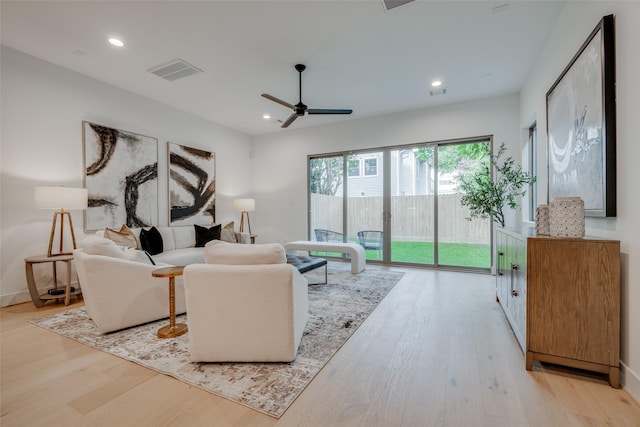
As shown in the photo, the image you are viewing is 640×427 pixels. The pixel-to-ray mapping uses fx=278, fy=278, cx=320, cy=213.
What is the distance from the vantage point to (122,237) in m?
3.76

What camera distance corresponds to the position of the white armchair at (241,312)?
6.15ft

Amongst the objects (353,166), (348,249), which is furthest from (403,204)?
(348,249)

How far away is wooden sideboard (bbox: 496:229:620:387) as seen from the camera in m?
1.68

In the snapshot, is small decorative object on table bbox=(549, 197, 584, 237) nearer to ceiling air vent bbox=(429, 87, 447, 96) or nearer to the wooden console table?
ceiling air vent bbox=(429, 87, 447, 96)

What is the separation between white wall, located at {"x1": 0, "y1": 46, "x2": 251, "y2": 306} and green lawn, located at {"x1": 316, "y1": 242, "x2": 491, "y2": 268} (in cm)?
516

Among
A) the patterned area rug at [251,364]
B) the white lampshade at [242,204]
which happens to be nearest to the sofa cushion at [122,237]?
the patterned area rug at [251,364]

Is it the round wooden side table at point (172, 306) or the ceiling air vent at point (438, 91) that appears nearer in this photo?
the round wooden side table at point (172, 306)

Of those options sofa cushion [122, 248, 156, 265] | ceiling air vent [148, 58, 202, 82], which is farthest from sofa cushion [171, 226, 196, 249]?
ceiling air vent [148, 58, 202, 82]

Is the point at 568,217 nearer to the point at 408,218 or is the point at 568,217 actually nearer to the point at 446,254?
the point at 446,254

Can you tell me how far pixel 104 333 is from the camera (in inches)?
99.0

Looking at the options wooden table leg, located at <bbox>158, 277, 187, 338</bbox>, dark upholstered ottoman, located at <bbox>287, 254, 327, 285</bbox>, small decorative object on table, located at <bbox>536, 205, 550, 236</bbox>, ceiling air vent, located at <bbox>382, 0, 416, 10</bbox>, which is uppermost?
ceiling air vent, located at <bbox>382, 0, 416, 10</bbox>

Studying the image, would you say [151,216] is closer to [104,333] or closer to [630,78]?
[104,333]

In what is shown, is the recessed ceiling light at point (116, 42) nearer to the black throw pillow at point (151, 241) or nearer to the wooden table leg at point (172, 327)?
the black throw pillow at point (151, 241)

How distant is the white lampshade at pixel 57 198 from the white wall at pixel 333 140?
12.6ft
